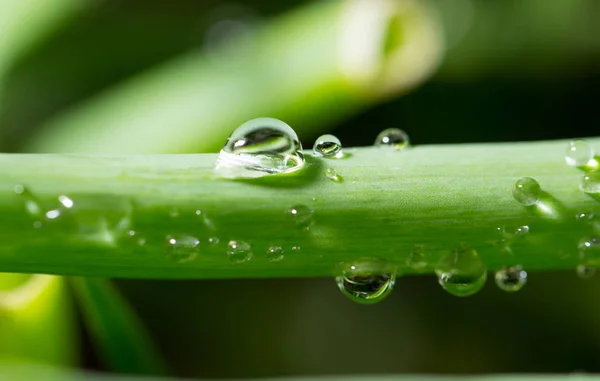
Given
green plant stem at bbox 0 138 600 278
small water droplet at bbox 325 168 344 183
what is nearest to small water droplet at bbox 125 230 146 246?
green plant stem at bbox 0 138 600 278

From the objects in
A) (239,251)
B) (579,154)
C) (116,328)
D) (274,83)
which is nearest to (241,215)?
(239,251)

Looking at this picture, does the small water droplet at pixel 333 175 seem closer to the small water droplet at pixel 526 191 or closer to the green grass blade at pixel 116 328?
the small water droplet at pixel 526 191

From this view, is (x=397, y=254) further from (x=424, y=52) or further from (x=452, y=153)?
(x=424, y=52)

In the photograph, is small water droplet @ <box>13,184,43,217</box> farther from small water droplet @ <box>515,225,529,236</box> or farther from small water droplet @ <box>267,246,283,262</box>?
small water droplet @ <box>515,225,529,236</box>

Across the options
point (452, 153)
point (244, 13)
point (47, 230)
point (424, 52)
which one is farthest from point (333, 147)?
point (244, 13)

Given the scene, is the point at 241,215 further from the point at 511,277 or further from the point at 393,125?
the point at 393,125
